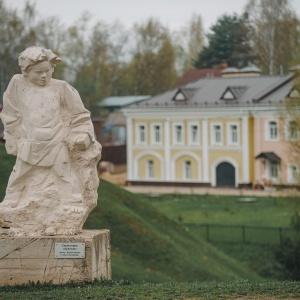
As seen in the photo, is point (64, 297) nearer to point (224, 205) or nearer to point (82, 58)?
point (224, 205)

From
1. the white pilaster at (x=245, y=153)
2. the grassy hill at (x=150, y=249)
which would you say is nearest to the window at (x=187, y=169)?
the white pilaster at (x=245, y=153)

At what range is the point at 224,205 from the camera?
45812 mm

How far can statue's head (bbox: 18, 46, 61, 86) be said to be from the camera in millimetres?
14578

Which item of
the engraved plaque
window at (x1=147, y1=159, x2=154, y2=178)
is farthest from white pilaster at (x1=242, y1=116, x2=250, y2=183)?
the engraved plaque

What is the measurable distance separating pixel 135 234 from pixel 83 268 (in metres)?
9.21

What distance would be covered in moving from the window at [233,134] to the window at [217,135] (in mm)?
681

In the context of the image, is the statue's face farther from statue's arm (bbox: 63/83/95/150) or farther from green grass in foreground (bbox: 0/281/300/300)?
green grass in foreground (bbox: 0/281/300/300)

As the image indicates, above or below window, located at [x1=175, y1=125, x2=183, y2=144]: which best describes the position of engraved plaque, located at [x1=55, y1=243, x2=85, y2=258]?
below

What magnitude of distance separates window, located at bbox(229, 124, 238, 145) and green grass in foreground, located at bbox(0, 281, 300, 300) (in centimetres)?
4108

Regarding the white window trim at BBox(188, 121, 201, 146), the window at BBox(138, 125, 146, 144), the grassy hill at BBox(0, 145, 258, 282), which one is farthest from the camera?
the window at BBox(138, 125, 146, 144)

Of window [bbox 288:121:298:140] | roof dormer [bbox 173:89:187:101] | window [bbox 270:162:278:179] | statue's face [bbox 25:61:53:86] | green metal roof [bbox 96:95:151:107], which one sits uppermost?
green metal roof [bbox 96:95:151:107]

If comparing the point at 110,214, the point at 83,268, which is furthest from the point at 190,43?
the point at 83,268

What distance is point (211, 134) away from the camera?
55906 millimetres

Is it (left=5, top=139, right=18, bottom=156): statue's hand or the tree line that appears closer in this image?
(left=5, top=139, right=18, bottom=156): statue's hand
